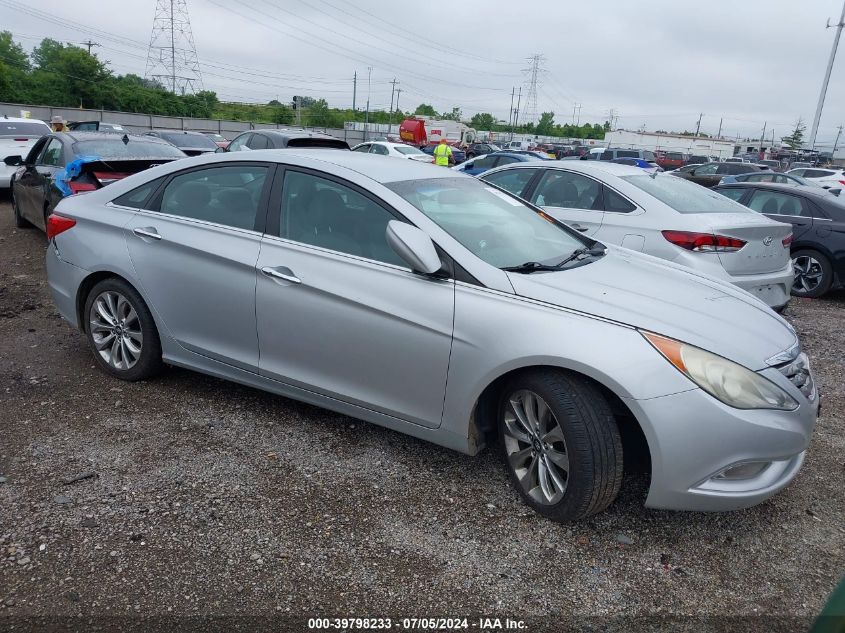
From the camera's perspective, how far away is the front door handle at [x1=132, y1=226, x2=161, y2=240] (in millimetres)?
4066

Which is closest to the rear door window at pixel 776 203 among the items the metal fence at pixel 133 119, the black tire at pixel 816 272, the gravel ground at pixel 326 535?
the black tire at pixel 816 272

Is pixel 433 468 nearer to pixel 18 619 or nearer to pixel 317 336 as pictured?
pixel 317 336

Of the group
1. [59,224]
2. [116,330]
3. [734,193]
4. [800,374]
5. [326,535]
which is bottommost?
[326,535]

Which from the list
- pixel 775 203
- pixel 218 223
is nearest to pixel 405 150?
pixel 775 203

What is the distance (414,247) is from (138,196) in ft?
7.48

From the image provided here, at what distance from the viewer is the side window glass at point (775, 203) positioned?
829 centimetres

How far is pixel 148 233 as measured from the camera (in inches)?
161

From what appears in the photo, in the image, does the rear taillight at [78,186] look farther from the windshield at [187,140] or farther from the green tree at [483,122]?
the green tree at [483,122]

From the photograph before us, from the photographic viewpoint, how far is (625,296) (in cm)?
308

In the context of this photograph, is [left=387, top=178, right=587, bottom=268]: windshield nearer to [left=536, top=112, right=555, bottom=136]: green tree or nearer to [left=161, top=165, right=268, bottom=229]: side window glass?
[left=161, top=165, right=268, bottom=229]: side window glass

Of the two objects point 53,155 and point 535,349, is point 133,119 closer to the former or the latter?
point 53,155

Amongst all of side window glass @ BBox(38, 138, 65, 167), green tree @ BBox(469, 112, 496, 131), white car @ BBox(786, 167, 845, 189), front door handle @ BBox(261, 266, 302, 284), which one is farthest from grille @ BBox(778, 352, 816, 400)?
green tree @ BBox(469, 112, 496, 131)

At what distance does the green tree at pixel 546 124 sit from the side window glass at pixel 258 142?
10967 centimetres

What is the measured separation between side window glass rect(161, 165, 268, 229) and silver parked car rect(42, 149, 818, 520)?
1 cm
